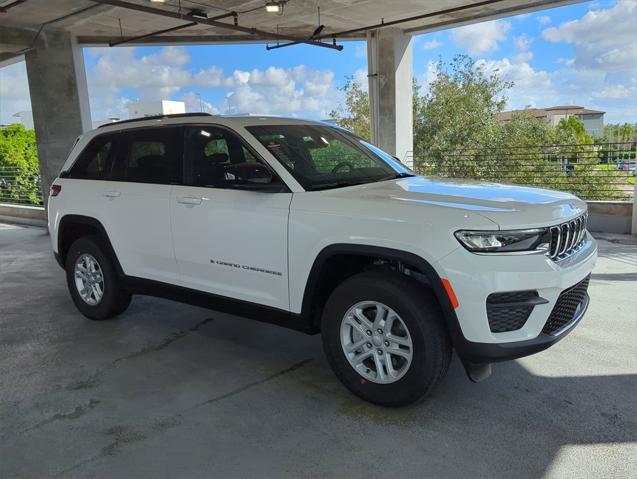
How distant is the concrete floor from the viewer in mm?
2727

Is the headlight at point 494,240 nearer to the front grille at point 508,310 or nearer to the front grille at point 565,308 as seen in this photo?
the front grille at point 508,310

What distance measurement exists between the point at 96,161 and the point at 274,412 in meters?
2.96

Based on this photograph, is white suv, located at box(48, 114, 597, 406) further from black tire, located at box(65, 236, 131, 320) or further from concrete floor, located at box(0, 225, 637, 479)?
concrete floor, located at box(0, 225, 637, 479)

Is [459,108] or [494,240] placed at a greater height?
[459,108]

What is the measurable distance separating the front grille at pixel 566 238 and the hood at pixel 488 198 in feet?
0.16

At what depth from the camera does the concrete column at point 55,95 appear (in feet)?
35.6

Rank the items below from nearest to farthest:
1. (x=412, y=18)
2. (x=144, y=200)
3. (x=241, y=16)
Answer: (x=144, y=200) < (x=241, y=16) < (x=412, y=18)

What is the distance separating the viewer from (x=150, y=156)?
442 centimetres

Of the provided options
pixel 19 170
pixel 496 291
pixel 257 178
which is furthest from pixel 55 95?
pixel 496 291

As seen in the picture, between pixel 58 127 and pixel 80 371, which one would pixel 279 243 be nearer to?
pixel 80 371

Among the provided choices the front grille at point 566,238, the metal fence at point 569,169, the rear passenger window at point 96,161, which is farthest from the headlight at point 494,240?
the metal fence at point 569,169

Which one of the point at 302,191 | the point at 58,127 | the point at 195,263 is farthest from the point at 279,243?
the point at 58,127

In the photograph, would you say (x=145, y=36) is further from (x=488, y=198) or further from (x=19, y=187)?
(x=488, y=198)

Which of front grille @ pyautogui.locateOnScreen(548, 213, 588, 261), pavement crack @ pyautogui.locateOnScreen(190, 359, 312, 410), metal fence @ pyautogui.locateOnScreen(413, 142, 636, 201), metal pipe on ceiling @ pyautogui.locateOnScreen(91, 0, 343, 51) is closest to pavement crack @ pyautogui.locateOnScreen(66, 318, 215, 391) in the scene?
pavement crack @ pyautogui.locateOnScreen(190, 359, 312, 410)
